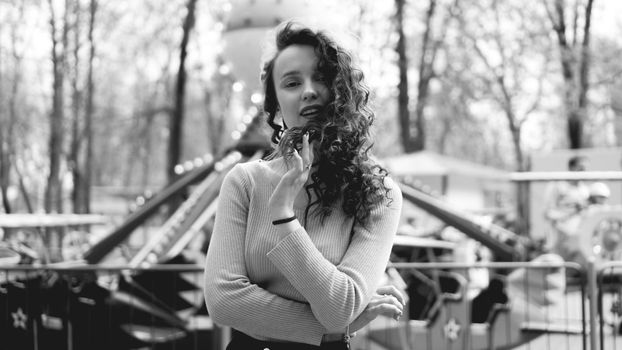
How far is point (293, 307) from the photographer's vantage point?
1689 millimetres

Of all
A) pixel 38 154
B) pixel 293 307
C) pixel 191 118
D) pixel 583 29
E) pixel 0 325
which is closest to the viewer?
pixel 293 307

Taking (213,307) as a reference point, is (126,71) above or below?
above

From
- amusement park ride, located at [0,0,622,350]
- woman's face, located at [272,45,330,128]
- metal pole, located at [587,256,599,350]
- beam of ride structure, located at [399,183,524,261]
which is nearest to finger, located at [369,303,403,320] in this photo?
woman's face, located at [272,45,330,128]

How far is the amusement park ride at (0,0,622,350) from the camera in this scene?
571 cm

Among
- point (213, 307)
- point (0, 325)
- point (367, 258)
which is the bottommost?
point (0, 325)

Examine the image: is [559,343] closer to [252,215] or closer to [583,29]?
[252,215]

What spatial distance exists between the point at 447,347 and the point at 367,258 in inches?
214

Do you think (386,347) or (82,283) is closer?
(82,283)

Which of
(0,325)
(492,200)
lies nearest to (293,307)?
(0,325)

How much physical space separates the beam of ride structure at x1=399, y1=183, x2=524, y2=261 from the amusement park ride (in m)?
0.01

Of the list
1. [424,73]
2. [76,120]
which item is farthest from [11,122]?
[424,73]

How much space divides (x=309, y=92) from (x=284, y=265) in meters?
0.44

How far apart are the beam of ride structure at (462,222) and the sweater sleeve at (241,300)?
6.47 metres

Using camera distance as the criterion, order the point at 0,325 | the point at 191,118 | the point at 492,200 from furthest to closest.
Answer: the point at 191,118 → the point at 492,200 → the point at 0,325
